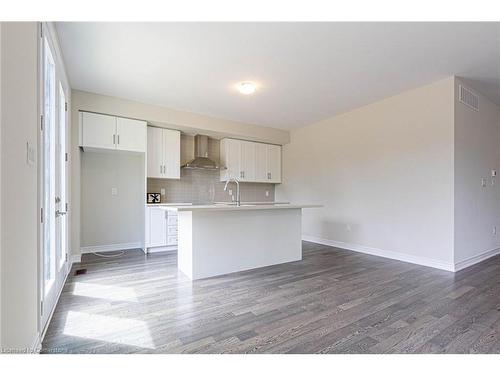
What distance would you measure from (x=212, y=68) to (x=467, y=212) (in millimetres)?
4022

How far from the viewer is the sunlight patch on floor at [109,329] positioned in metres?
1.73

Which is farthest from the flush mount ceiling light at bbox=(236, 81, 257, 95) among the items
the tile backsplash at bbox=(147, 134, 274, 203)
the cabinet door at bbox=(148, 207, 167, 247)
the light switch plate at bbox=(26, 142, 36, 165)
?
the light switch plate at bbox=(26, 142, 36, 165)

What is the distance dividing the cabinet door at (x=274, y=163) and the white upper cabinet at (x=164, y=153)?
2274 mm

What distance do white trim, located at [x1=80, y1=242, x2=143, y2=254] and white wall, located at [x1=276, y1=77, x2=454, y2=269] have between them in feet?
11.5

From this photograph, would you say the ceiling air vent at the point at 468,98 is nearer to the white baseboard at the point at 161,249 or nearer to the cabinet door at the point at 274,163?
the cabinet door at the point at 274,163

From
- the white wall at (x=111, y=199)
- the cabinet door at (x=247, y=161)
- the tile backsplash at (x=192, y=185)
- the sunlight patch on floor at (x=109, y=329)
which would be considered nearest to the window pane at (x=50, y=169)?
the sunlight patch on floor at (x=109, y=329)

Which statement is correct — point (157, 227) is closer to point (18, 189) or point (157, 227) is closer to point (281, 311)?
point (281, 311)

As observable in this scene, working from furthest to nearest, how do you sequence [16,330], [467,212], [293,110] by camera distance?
[293,110]
[467,212]
[16,330]

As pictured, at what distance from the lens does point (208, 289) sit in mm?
2678

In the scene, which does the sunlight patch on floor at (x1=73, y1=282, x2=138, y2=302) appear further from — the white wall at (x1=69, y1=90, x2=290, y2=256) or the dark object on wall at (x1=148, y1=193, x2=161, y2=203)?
the dark object on wall at (x1=148, y1=193, x2=161, y2=203)

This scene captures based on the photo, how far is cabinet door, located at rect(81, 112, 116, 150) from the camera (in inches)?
151

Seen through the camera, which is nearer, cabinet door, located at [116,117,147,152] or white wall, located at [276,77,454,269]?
white wall, located at [276,77,454,269]
